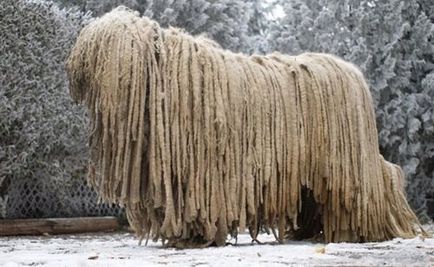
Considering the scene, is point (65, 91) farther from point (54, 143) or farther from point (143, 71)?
point (143, 71)

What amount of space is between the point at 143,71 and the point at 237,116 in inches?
26.2

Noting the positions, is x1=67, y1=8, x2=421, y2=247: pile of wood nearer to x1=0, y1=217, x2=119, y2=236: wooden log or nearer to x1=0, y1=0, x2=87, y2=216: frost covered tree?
x1=0, y1=0, x2=87, y2=216: frost covered tree

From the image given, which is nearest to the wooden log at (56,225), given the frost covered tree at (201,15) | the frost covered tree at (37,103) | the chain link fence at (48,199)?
the chain link fence at (48,199)

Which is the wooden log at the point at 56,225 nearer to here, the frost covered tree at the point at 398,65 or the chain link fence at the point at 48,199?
the chain link fence at the point at 48,199

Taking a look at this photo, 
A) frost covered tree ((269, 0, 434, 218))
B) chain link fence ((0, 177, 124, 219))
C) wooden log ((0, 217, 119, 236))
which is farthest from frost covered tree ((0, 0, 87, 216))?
frost covered tree ((269, 0, 434, 218))

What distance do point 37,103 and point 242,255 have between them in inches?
170

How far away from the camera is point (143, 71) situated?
5723 millimetres

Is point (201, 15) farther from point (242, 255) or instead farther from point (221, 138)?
point (242, 255)

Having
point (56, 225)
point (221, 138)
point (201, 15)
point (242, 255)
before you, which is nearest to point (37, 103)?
point (56, 225)

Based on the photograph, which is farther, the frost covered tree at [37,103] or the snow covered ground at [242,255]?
the frost covered tree at [37,103]

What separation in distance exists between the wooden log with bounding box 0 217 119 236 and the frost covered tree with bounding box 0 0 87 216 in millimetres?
299

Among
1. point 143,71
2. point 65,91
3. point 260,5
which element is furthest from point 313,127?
point 260,5

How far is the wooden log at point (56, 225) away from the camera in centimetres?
904

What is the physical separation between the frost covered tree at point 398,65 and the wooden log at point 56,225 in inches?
131
